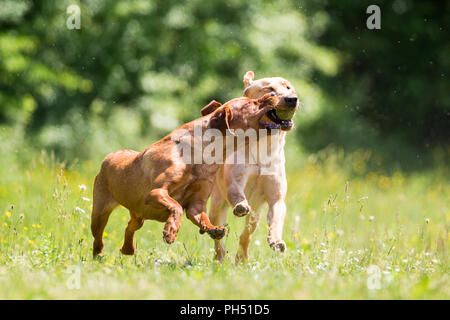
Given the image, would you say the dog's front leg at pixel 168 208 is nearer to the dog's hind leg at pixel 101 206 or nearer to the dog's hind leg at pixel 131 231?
the dog's hind leg at pixel 131 231

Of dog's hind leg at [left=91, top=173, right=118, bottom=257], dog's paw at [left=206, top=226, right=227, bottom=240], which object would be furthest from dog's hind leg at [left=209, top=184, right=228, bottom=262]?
dog's paw at [left=206, top=226, right=227, bottom=240]

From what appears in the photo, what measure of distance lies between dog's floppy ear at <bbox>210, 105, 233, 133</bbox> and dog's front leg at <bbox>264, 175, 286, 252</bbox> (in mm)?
931

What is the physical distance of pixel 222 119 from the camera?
17.4 ft

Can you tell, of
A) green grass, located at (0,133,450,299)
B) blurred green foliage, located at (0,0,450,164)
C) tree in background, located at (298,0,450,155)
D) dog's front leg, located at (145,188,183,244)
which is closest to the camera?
green grass, located at (0,133,450,299)

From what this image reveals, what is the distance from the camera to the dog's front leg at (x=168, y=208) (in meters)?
4.78

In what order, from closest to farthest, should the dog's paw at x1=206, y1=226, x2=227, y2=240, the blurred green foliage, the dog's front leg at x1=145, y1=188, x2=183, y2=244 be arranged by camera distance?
the dog's front leg at x1=145, y1=188, x2=183, y2=244
the dog's paw at x1=206, y1=226, x2=227, y2=240
the blurred green foliage

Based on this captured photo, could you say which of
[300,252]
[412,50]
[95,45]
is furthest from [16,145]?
[412,50]

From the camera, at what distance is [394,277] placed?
4855 millimetres

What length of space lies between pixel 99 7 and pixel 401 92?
9.22 metres

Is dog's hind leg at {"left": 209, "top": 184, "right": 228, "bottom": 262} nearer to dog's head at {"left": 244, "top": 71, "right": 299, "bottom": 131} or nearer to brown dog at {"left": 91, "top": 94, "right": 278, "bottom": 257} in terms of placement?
brown dog at {"left": 91, "top": 94, "right": 278, "bottom": 257}

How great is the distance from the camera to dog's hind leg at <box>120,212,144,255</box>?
5.75 m

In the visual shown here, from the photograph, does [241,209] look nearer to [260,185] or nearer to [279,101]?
[260,185]

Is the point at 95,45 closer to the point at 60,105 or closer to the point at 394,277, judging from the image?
the point at 60,105

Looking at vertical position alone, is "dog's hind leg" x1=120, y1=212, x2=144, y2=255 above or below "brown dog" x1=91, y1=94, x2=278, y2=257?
below
